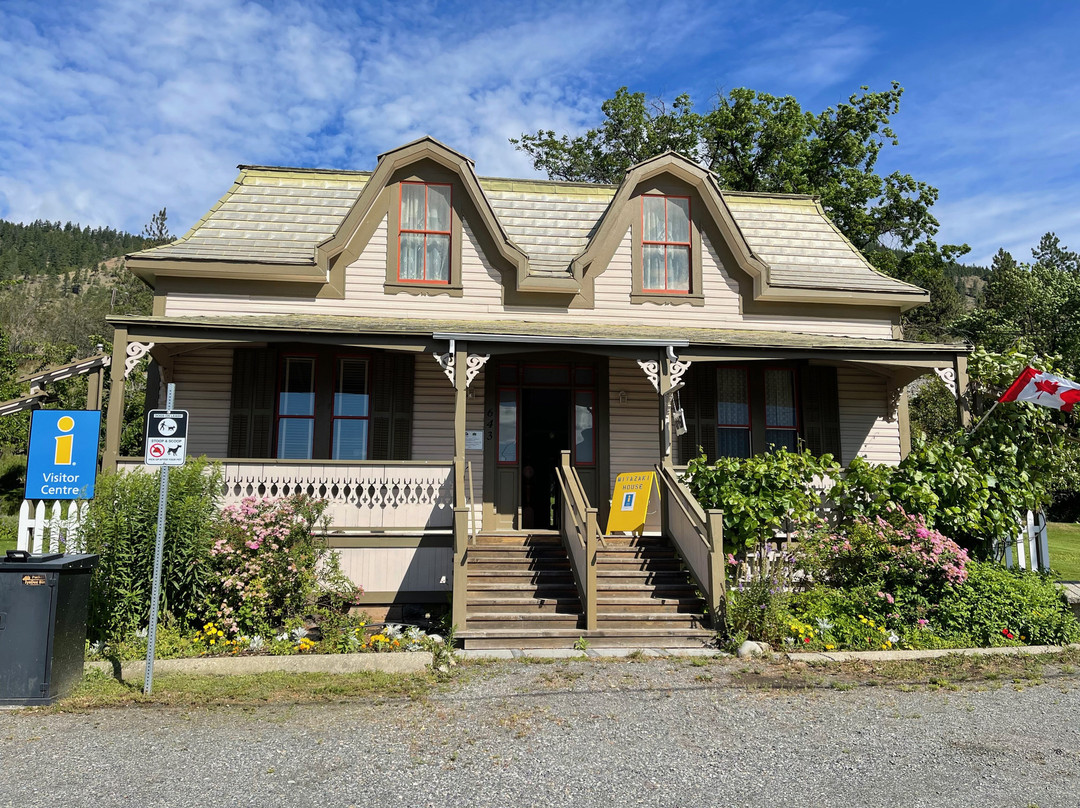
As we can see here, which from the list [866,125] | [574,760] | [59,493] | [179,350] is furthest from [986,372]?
[866,125]

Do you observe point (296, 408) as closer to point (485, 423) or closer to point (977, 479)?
point (485, 423)

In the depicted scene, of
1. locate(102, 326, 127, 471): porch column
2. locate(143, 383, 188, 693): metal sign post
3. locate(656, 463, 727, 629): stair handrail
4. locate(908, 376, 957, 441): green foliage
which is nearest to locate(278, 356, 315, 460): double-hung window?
locate(102, 326, 127, 471): porch column

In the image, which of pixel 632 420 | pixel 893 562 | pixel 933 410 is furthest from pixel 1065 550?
pixel 632 420

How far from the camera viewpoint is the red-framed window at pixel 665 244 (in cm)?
1403

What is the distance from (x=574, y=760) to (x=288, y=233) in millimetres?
11135

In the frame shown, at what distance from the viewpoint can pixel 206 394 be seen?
12.4m

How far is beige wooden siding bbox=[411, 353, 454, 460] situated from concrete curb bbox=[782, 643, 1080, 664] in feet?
21.5

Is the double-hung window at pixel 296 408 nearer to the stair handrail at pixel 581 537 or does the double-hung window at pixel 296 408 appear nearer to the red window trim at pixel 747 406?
the stair handrail at pixel 581 537

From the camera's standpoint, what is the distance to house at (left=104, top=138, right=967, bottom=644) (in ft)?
35.3

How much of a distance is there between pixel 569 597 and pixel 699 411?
513 cm

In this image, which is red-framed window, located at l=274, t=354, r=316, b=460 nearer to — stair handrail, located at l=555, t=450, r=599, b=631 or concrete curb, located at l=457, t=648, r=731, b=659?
stair handrail, located at l=555, t=450, r=599, b=631

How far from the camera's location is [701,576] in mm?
9695

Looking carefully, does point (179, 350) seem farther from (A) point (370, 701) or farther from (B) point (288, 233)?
(A) point (370, 701)

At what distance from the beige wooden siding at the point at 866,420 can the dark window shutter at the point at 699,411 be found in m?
2.39
